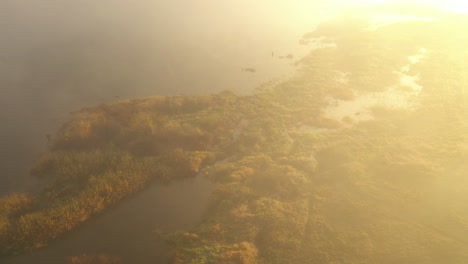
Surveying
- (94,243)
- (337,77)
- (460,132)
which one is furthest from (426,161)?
(94,243)

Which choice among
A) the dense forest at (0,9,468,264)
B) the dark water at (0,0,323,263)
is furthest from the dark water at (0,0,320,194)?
the dense forest at (0,9,468,264)

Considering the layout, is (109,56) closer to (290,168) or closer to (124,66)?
(124,66)

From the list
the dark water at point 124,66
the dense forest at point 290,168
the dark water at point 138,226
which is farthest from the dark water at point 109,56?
the dark water at point 138,226

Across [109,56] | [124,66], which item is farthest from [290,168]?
[109,56]

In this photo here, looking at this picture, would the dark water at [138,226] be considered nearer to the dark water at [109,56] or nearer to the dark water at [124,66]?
the dark water at [124,66]

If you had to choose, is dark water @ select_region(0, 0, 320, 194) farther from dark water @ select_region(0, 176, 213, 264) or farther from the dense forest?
dark water @ select_region(0, 176, 213, 264)
